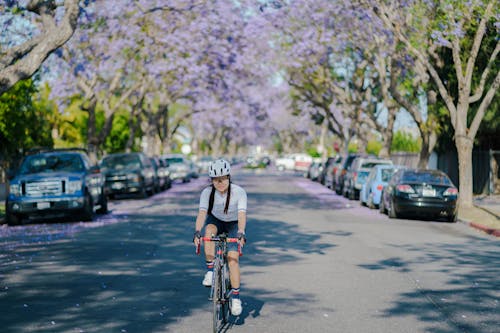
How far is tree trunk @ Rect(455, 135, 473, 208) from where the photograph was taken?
86.4 feet

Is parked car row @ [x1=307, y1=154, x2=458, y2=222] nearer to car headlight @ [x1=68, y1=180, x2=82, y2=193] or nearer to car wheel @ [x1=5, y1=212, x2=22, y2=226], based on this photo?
car headlight @ [x1=68, y1=180, x2=82, y2=193]

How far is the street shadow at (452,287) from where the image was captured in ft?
27.7

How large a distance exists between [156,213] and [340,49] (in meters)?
20.9

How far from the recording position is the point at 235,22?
4062 cm

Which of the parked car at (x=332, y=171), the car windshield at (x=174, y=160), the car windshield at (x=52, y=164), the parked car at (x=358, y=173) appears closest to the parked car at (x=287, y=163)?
the car windshield at (x=174, y=160)

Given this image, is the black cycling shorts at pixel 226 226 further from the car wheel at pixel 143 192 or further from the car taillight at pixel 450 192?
the car wheel at pixel 143 192

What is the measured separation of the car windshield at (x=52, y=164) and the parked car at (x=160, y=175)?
1483cm

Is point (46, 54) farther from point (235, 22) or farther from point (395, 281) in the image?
point (235, 22)

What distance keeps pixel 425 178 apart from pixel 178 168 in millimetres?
30975

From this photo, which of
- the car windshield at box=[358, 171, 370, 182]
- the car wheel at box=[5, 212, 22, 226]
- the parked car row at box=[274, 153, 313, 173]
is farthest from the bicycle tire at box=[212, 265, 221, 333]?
the parked car row at box=[274, 153, 313, 173]

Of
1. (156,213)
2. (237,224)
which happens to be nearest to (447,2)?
(156,213)

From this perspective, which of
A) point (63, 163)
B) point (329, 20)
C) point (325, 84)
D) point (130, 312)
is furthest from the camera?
point (325, 84)

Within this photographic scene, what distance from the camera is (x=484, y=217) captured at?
23.2 metres

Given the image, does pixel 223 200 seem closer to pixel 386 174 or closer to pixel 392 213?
pixel 392 213
